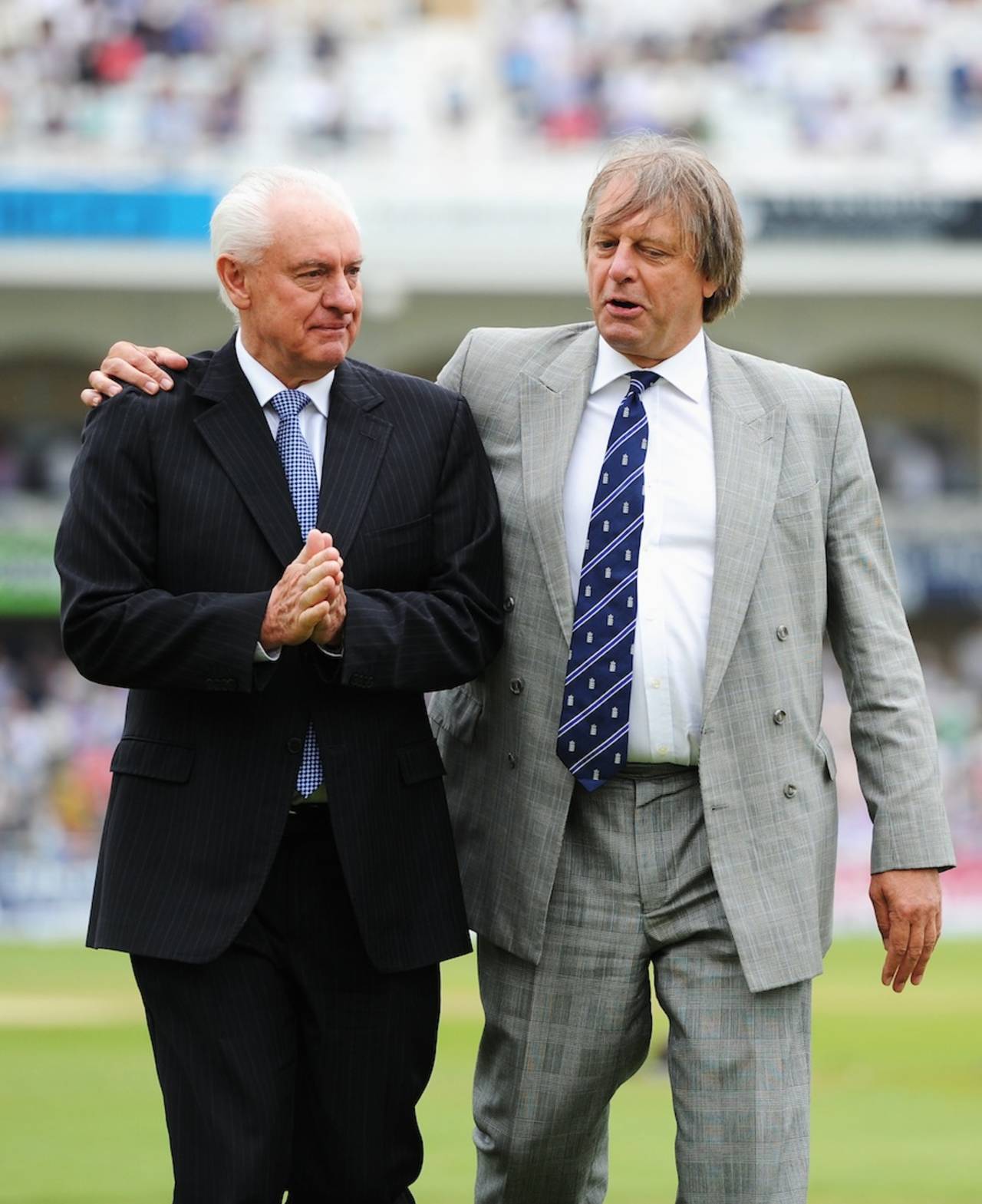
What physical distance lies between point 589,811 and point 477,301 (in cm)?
2053

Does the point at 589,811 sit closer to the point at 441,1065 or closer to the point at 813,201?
the point at 441,1065

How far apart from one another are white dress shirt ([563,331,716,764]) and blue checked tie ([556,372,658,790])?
3 centimetres

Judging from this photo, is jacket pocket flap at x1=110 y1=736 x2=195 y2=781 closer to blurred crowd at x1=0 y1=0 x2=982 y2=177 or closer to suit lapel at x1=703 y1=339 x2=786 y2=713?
suit lapel at x1=703 y1=339 x2=786 y2=713

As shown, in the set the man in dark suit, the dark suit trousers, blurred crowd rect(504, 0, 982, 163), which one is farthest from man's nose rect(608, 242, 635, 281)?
blurred crowd rect(504, 0, 982, 163)

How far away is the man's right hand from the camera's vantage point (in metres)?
3.63

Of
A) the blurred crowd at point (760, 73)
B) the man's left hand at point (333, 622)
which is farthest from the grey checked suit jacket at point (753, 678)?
the blurred crowd at point (760, 73)

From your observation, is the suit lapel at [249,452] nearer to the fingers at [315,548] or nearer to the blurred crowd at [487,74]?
the fingers at [315,548]

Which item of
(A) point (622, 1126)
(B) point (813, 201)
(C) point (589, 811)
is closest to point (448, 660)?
(C) point (589, 811)

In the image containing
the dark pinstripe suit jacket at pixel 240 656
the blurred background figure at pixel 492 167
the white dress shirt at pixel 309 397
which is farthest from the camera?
the blurred background figure at pixel 492 167

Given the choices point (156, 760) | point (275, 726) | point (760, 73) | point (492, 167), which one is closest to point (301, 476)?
point (275, 726)

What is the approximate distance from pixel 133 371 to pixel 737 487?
1080 mm

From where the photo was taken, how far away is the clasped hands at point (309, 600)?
10.9ft

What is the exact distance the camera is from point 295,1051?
3596 millimetres

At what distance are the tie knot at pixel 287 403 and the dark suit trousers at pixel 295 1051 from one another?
2.23 ft
